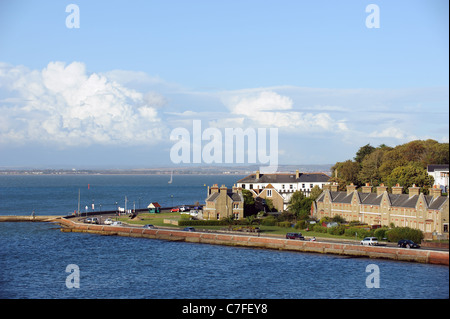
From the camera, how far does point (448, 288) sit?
51.3 metres

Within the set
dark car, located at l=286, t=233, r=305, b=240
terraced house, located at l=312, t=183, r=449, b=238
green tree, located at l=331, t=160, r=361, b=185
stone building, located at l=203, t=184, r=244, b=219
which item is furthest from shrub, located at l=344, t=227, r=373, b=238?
green tree, located at l=331, t=160, r=361, b=185

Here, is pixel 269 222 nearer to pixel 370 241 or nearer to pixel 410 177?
pixel 410 177

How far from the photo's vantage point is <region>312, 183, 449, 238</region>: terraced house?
271ft

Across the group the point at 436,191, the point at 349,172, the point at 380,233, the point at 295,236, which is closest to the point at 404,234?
the point at 380,233

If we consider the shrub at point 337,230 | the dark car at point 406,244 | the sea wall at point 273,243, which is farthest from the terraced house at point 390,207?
the sea wall at point 273,243

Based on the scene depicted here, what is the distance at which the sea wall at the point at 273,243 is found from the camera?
7006 centimetres

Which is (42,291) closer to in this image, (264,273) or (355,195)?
(264,273)

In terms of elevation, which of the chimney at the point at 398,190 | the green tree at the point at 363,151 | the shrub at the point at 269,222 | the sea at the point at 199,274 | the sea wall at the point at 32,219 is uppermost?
the green tree at the point at 363,151

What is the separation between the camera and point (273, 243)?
86.1 m

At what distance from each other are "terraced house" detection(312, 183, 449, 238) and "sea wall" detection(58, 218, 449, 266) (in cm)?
1027

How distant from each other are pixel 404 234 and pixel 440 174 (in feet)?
55.8

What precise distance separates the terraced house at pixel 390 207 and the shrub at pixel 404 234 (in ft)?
9.97

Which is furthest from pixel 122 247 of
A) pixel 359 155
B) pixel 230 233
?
pixel 359 155

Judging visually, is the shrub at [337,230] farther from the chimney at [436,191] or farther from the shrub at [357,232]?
the chimney at [436,191]
